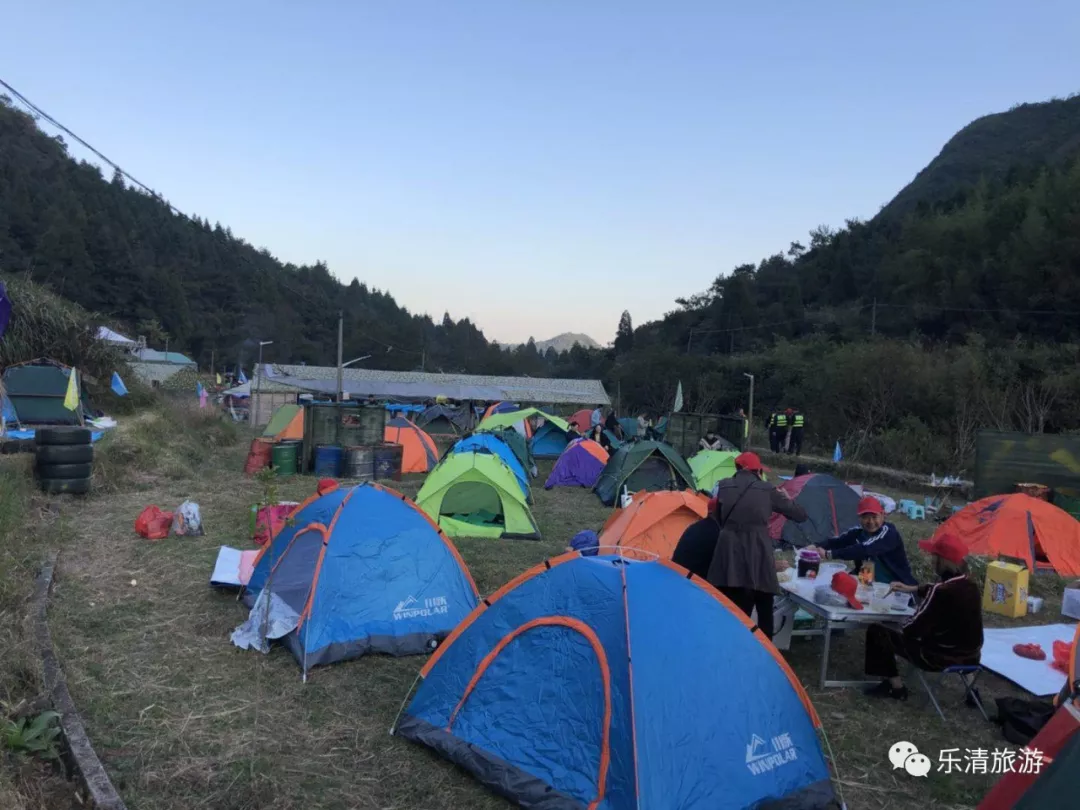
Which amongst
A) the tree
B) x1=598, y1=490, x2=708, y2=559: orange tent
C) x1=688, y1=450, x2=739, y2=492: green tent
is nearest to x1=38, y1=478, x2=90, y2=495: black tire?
x1=598, y1=490, x2=708, y2=559: orange tent

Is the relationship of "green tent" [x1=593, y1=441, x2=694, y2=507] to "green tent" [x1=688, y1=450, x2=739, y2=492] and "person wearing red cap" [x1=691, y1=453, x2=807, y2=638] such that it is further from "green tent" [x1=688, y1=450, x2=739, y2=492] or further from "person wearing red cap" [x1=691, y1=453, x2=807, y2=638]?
"person wearing red cap" [x1=691, y1=453, x2=807, y2=638]

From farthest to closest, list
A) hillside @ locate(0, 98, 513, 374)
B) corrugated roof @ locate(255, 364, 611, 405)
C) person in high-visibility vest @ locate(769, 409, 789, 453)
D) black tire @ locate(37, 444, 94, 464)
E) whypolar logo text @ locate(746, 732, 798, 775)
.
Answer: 1. hillside @ locate(0, 98, 513, 374)
2. corrugated roof @ locate(255, 364, 611, 405)
3. person in high-visibility vest @ locate(769, 409, 789, 453)
4. black tire @ locate(37, 444, 94, 464)
5. whypolar logo text @ locate(746, 732, 798, 775)

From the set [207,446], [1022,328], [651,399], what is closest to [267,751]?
[207,446]

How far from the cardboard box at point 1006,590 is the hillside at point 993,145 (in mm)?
57863

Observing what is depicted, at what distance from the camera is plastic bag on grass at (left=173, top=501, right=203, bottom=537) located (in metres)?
8.77

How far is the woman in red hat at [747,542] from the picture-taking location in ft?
16.1

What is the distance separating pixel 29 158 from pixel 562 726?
66.2 m

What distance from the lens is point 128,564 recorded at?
24.4 feet

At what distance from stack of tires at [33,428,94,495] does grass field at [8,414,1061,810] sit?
304 centimetres

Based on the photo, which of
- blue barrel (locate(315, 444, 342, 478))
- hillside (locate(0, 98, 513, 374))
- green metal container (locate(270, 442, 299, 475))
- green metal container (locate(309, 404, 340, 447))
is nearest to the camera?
green metal container (locate(270, 442, 299, 475))

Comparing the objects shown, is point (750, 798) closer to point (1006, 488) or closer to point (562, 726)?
point (562, 726)

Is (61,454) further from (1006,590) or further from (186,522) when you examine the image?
(1006,590)

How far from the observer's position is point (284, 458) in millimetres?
14297

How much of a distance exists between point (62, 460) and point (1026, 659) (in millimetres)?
11464
